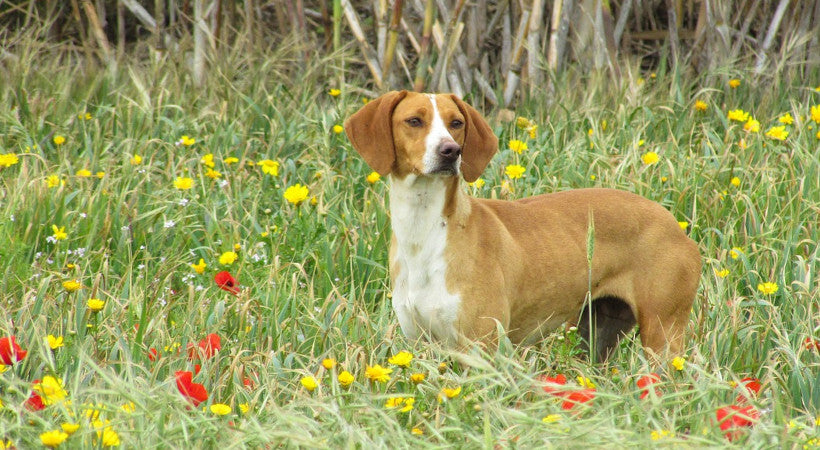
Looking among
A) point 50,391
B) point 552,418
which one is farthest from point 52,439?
point 552,418

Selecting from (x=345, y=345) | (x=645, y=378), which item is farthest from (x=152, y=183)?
(x=645, y=378)

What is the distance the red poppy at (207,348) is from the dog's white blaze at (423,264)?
0.63 metres

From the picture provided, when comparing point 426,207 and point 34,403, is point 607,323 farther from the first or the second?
point 34,403

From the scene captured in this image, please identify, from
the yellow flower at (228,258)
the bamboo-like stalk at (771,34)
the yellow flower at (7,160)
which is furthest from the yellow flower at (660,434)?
the bamboo-like stalk at (771,34)

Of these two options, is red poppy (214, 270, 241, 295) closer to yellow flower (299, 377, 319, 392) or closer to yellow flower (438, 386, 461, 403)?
yellow flower (299, 377, 319, 392)

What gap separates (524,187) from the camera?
5.19 meters

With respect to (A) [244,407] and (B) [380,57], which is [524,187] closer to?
(B) [380,57]

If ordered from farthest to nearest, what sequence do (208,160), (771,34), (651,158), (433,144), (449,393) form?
(771,34), (208,160), (651,158), (433,144), (449,393)

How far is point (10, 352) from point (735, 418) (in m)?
1.90

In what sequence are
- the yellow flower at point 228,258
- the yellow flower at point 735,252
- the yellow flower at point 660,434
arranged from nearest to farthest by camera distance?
the yellow flower at point 660,434 → the yellow flower at point 228,258 → the yellow flower at point 735,252

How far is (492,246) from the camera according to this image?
11.8 feet

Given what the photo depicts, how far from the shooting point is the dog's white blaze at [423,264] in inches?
137

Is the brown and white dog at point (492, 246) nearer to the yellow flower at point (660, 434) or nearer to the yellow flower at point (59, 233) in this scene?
the yellow flower at point (660, 434)

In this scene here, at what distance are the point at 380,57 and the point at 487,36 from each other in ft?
3.00
